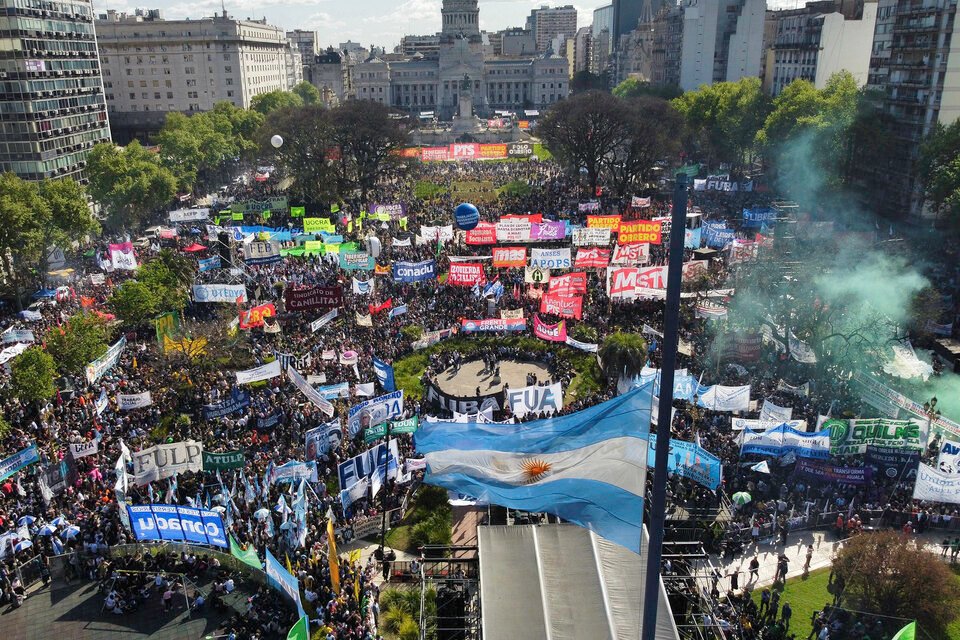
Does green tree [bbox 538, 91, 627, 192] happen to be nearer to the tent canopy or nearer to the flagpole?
the tent canopy

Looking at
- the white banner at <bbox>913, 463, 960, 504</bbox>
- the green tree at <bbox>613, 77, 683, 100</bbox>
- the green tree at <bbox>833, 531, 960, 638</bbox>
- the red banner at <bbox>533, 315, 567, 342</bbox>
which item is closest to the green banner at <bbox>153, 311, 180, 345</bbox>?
the red banner at <bbox>533, 315, 567, 342</bbox>

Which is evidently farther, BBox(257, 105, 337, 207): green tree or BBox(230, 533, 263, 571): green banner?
BBox(257, 105, 337, 207): green tree

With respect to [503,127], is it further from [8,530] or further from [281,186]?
[8,530]

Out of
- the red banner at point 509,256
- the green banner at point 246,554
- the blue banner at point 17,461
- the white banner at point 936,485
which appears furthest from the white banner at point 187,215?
the white banner at point 936,485

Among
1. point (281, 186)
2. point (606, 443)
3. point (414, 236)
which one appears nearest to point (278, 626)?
point (606, 443)

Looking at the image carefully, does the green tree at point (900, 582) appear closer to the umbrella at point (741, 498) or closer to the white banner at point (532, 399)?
the umbrella at point (741, 498)
